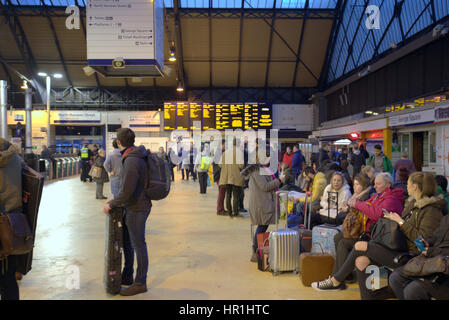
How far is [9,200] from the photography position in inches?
121

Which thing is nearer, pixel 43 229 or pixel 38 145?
pixel 43 229

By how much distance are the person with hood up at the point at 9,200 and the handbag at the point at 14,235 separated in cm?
12

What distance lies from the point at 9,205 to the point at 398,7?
51.6 ft

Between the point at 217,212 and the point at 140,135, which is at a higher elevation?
the point at 140,135

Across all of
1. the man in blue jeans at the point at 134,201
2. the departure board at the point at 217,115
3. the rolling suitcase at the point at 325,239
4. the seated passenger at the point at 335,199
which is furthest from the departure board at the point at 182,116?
the man in blue jeans at the point at 134,201

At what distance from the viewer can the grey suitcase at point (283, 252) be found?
178 inches

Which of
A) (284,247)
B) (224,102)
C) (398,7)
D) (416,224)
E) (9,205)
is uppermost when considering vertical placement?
(398,7)

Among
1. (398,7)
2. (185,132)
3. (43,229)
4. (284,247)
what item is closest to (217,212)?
(43,229)

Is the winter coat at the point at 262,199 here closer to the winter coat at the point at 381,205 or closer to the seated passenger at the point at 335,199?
the seated passenger at the point at 335,199

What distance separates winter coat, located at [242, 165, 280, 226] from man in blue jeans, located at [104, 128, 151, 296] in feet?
5.42

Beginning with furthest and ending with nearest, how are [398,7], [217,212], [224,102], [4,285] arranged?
1. [224,102]
2. [398,7]
3. [217,212]
4. [4,285]

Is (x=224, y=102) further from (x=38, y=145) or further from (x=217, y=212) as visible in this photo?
(x=217, y=212)

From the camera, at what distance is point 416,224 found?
11.0 feet

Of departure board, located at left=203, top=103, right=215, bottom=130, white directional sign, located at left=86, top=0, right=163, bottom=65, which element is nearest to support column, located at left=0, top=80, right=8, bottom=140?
white directional sign, located at left=86, top=0, right=163, bottom=65
